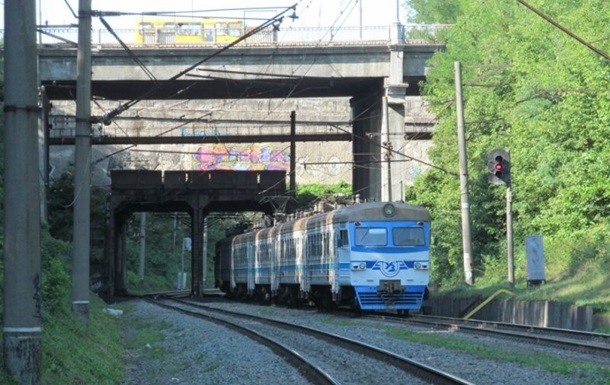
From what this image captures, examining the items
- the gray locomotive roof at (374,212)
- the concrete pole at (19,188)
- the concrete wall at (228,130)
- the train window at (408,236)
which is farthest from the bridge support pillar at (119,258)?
the concrete pole at (19,188)

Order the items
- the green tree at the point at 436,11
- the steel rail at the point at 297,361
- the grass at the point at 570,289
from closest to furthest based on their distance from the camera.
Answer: the steel rail at the point at 297,361
the grass at the point at 570,289
the green tree at the point at 436,11

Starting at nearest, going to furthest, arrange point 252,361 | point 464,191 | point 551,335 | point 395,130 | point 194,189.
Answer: point 252,361
point 551,335
point 464,191
point 395,130
point 194,189

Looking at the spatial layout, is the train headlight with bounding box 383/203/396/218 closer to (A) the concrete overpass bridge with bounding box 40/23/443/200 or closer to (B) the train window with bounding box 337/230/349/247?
(B) the train window with bounding box 337/230/349/247

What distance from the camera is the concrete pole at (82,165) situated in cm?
2266

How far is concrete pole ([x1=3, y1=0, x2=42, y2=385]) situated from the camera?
34.5 feet

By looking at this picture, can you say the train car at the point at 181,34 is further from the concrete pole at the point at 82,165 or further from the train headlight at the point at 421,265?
the concrete pole at the point at 82,165

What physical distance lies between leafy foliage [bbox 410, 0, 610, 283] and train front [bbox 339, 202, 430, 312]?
5.32 metres

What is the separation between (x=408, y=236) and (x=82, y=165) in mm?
11163

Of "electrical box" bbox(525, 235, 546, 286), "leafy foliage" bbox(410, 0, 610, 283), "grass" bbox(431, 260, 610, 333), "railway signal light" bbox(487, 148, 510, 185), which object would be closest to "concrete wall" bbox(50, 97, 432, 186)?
"leafy foliage" bbox(410, 0, 610, 283)

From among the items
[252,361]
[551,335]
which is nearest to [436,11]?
[551,335]

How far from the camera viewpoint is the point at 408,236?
30.7 m

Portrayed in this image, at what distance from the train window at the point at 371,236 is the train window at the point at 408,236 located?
33cm

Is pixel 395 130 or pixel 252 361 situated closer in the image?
pixel 252 361

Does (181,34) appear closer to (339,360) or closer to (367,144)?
(367,144)
